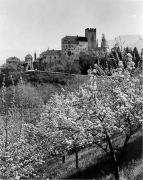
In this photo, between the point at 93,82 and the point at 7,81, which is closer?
the point at 93,82

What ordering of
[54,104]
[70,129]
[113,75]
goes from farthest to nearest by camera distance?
[54,104] → [113,75] → [70,129]

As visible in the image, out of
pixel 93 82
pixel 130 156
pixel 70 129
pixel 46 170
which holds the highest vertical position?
pixel 93 82

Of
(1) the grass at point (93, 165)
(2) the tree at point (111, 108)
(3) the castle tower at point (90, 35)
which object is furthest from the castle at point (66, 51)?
(2) the tree at point (111, 108)

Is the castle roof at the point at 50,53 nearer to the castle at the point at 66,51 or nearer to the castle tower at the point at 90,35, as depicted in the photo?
the castle at the point at 66,51

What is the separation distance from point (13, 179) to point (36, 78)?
8843 centimetres

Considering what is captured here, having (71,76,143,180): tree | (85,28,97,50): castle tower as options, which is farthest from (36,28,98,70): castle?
(71,76,143,180): tree

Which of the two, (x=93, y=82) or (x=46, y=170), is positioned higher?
(x=93, y=82)

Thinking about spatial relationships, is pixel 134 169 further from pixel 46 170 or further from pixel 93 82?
pixel 46 170

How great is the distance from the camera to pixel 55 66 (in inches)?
4397

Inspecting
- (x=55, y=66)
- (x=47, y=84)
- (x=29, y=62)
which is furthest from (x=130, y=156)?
(x=29, y=62)

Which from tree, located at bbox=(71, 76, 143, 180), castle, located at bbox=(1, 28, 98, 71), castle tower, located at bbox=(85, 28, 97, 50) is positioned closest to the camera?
tree, located at bbox=(71, 76, 143, 180)

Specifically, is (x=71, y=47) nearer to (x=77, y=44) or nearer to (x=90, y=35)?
(x=77, y=44)

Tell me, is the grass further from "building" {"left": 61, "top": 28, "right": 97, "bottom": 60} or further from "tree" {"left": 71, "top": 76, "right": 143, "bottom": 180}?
"building" {"left": 61, "top": 28, "right": 97, "bottom": 60}

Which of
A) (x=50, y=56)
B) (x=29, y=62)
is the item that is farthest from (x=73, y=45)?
(x=29, y=62)
